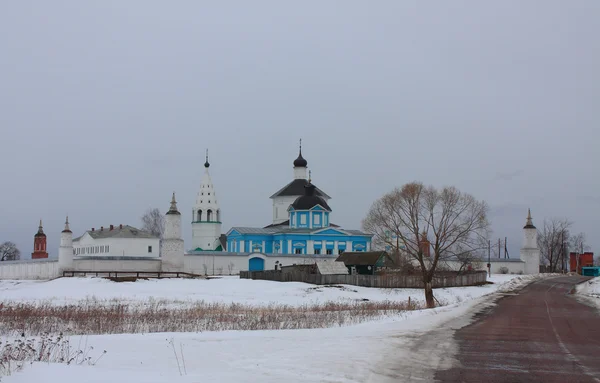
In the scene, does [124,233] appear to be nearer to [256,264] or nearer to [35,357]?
[256,264]

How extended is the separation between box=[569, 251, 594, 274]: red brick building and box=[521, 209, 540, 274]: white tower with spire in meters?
11.7

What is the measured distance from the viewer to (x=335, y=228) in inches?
3172

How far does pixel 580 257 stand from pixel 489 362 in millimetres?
89667

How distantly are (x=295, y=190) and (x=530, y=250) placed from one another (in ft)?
103

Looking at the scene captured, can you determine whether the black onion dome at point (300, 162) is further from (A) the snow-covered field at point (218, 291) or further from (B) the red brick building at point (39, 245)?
(A) the snow-covered field at point (218, 291)

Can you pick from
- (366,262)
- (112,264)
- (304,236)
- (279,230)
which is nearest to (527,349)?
(366,262)

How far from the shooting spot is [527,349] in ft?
45.4

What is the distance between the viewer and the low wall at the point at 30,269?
202 ft

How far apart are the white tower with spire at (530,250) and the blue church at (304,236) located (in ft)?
61.5

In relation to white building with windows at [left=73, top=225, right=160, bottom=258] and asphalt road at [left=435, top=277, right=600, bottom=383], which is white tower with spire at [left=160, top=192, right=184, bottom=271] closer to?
white building with windows at [left=73, top=225, right=160, bottom=258]

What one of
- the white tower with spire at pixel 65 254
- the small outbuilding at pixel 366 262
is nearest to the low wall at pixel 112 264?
the white tower with spire at pixel 65 254

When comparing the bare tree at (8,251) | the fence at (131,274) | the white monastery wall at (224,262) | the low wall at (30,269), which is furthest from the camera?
the bare tree at (8,251)

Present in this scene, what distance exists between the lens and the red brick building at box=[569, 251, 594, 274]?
90062 millimetres

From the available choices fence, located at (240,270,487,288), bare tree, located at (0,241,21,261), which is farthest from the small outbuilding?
bare tree, located at (0,241,21,261)
